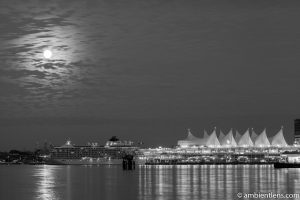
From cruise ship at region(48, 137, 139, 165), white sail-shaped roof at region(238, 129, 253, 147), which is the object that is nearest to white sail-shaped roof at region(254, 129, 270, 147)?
white sail-shaped roof at region(238, 129, 253, 147)

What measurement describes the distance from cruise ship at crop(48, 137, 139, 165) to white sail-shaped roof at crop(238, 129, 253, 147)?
24036mm

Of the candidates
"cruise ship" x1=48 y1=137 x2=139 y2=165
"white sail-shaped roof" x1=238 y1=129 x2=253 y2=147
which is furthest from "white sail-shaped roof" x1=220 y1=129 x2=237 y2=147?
"cruise ship" x1=48 y1=137 x2=139 y2=165

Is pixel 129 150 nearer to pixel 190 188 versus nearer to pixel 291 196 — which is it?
pixel 190 188

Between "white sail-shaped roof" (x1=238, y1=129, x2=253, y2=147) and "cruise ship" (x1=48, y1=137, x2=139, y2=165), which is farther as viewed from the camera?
"cruise ship" (x1=48, y1=137, x2=139, y2=165)

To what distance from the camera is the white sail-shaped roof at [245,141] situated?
145 meters

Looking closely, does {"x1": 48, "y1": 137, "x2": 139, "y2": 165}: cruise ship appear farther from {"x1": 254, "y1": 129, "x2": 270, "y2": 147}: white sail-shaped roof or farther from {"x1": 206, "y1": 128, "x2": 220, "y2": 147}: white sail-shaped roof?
{"x1": 254, "y1": 129, "x2": 270, "y2": 147}: white sail-shaped roof

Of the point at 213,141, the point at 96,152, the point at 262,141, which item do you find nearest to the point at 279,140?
the point at 262,141

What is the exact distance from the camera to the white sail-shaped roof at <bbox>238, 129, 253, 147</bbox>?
476 ft

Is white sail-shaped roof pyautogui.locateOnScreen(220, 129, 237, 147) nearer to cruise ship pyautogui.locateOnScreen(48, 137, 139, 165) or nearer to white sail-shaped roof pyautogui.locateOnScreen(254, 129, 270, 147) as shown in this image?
white sail-shaped roof pyautogui.locateOnScreen(254, 129, 270, 147)

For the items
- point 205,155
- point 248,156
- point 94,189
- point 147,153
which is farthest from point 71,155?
point 94,189

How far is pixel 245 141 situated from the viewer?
145875 mm

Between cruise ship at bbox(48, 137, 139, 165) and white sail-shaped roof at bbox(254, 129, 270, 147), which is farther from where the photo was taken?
cruise ship at bbox(48, 137, 139, 165)

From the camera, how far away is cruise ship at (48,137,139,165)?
15150 cm

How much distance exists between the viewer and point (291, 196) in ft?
127
